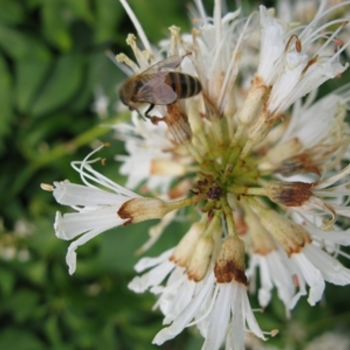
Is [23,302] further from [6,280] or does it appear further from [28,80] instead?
[28,80]

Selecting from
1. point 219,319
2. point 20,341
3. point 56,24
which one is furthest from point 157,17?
point 20,341

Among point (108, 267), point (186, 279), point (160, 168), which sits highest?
point (160, 168)

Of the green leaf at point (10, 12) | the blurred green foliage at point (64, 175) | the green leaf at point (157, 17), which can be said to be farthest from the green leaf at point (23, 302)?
the green leaf at point (157, 17)

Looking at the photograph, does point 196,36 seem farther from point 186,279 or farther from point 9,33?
point 9,33

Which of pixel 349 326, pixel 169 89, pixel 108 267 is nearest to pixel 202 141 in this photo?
pixel 169 89

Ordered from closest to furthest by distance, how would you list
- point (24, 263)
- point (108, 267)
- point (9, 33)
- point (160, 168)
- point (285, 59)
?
1. point (285, 59)
2. point (160, 168)
3. point (108, 267)
4. point (9, 33)
5. point (24, 263)

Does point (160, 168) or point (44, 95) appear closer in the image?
point (160, 168)

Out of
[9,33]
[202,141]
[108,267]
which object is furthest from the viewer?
[9,33]
